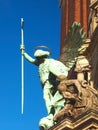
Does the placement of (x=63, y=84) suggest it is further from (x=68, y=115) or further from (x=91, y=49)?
(x=91, y=49)

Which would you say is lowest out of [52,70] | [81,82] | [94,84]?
[81,82]

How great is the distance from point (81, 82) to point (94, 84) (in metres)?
4.76

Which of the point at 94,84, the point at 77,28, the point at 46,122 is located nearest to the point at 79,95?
the point at 46,122

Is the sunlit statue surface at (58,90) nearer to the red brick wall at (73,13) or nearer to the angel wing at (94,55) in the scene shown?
the angel wing at (94,55)

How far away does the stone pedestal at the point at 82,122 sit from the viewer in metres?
13.9

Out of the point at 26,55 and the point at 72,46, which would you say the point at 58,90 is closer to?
the point at 26,55

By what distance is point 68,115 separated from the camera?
14594 mm

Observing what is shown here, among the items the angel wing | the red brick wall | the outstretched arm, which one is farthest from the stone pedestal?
the red brick wall

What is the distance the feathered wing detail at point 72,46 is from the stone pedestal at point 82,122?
22.5 feet

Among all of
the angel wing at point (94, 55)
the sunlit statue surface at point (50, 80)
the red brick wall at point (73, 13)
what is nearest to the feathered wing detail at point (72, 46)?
the angel wing at point (94, 55)

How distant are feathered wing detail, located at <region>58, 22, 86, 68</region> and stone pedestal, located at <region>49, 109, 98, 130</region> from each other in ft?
22.5

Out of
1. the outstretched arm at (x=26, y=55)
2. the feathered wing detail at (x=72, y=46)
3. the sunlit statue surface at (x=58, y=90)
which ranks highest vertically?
the feathered wing detail at (x=72, y=46)

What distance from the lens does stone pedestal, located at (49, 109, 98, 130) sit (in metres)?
13.9

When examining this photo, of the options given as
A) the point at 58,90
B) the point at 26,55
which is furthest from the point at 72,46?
the point at 58,90
